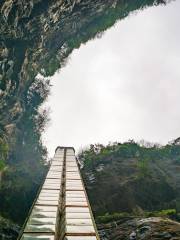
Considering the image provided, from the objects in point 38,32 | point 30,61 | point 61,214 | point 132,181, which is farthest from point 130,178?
point 61,214

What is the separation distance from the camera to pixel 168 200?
18906 mm

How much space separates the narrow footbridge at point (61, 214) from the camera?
19.6ft

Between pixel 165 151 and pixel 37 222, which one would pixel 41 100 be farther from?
pixel 37 222

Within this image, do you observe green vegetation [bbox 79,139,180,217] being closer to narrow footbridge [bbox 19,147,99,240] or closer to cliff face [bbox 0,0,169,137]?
narrow footbridge [bbox 19,147,99,240]

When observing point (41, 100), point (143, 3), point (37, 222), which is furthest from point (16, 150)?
point (37, 222)

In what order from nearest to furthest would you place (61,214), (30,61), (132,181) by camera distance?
(61,214) < (132,181) < (30,61)

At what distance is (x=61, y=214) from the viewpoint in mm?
7746

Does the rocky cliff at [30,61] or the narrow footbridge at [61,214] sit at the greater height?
the rocky cliff at [30,61]

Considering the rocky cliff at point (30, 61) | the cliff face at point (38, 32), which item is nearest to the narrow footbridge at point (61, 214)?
the rocky cliff at point (30, 61)

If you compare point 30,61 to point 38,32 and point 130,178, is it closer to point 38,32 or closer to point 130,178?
point 38,32

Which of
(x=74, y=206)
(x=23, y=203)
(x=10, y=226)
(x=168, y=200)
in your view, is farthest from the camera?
(x=168, y=200)

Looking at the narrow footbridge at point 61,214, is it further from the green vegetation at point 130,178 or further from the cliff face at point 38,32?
the cliff face at point 38,32

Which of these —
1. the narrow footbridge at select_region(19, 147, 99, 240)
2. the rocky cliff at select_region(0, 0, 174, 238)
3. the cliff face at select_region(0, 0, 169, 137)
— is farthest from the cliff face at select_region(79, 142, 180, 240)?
the cliff face at select_region(0, 0, 169, 137)

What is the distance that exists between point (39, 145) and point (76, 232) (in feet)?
86.1
